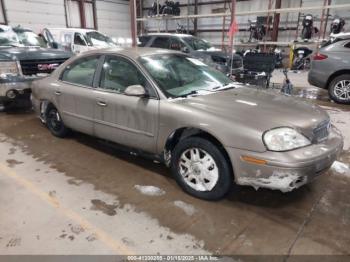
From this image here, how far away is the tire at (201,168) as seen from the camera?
261 centimetres

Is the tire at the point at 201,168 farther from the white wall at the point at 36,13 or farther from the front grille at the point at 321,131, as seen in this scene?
the white wall at the point at 36,13

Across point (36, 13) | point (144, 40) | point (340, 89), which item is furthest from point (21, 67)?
point (36, 13)

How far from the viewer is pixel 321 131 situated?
2.69 meters

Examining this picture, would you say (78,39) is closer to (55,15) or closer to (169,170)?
(55,15)

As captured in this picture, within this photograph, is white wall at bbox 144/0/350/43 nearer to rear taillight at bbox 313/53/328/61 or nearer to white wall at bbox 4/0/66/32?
white wall at bbox 4/0/66/32

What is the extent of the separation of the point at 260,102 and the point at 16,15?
676 inches

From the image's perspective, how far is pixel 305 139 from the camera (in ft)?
8.20

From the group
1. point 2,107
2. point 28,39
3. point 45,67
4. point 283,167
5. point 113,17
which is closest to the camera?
point 283,167

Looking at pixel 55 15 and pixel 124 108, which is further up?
pixel 55 15

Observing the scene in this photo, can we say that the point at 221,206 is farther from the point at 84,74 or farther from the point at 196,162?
the point at 84,74

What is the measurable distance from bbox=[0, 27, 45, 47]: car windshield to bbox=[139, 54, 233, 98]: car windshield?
4837 millimetres

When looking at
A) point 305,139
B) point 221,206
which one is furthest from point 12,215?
point 305,139

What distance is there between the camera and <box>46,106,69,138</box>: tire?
14.3ft

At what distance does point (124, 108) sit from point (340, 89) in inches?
222
